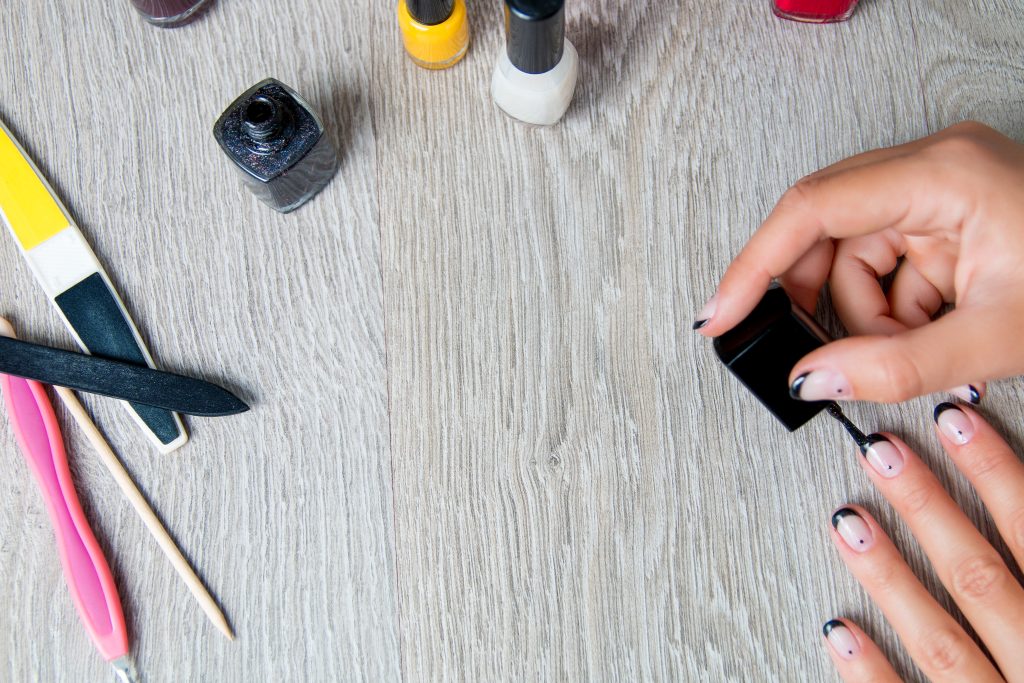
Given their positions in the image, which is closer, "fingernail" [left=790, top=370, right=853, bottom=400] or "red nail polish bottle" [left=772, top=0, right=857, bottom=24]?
"fingernail" [left=790, top=370, right=853, bottom=400]

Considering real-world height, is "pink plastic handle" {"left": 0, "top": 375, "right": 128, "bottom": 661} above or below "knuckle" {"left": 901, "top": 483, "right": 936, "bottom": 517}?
above

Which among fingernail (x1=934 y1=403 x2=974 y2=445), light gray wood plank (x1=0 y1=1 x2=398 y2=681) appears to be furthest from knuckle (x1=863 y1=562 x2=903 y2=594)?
light gray wood plank (x1=0 y1=1 x2=398 y2=681)

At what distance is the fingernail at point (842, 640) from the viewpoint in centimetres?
62

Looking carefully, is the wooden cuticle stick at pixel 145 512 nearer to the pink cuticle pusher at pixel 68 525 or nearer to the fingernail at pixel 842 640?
the pink cuticle pusher at pixel 68 525

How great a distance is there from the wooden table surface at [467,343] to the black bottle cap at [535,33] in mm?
81

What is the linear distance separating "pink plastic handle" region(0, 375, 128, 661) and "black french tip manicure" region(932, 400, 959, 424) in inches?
24.6

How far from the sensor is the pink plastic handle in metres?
0.61

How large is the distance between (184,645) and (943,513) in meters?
0.57

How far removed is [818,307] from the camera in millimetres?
663

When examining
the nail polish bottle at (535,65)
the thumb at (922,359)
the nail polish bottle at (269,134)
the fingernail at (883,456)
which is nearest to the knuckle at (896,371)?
the thumb at (922,359)

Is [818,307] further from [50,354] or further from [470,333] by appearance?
[50,354]

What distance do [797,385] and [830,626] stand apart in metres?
0.19

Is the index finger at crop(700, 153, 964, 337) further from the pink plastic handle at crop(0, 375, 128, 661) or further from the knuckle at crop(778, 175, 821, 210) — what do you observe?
the pink plastic handle at crop(0, 375, 128, 661)

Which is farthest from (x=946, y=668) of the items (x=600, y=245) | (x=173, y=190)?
(x=173, y=190)
